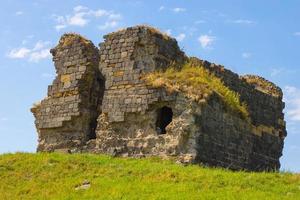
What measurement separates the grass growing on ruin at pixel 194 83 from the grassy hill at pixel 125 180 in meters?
2.34

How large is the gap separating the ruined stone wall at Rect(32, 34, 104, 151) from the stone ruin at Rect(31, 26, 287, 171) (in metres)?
0.03

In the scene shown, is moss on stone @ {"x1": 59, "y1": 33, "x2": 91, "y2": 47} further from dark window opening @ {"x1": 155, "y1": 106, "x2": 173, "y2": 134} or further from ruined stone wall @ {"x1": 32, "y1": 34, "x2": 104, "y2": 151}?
dark window opening @ {"x1": 155, "y1": 106, "x2": 173, "y2": 134}

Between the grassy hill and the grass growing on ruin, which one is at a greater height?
the grass growing on ruin

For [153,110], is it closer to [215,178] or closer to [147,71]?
[147,71]

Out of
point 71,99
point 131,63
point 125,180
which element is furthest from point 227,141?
point 71,99

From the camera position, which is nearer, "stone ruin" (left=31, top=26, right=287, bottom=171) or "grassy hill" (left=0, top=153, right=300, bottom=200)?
"grassy hill" (left=0, top=153, right=300, bottom=200)

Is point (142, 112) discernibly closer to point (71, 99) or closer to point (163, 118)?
point (163, 118)

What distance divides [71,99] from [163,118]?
3586mm

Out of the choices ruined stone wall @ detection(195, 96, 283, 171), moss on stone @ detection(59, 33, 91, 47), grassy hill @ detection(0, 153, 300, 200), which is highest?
moss on stone @ detection(59, 33, 91, 47)

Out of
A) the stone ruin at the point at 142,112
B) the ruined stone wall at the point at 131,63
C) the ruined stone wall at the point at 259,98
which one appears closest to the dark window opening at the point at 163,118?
the stone ruin at the point at 142,112

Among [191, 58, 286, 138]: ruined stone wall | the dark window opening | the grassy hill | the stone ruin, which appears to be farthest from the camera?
[191, 58, 286, 138]: ruined stone wall

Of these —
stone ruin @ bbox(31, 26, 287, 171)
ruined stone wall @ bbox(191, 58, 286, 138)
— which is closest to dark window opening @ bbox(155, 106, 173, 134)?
stone ruin @ bbox(31, 26, 287, 171)

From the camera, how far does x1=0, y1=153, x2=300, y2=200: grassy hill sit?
14344mm

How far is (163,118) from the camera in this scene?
2059cm
